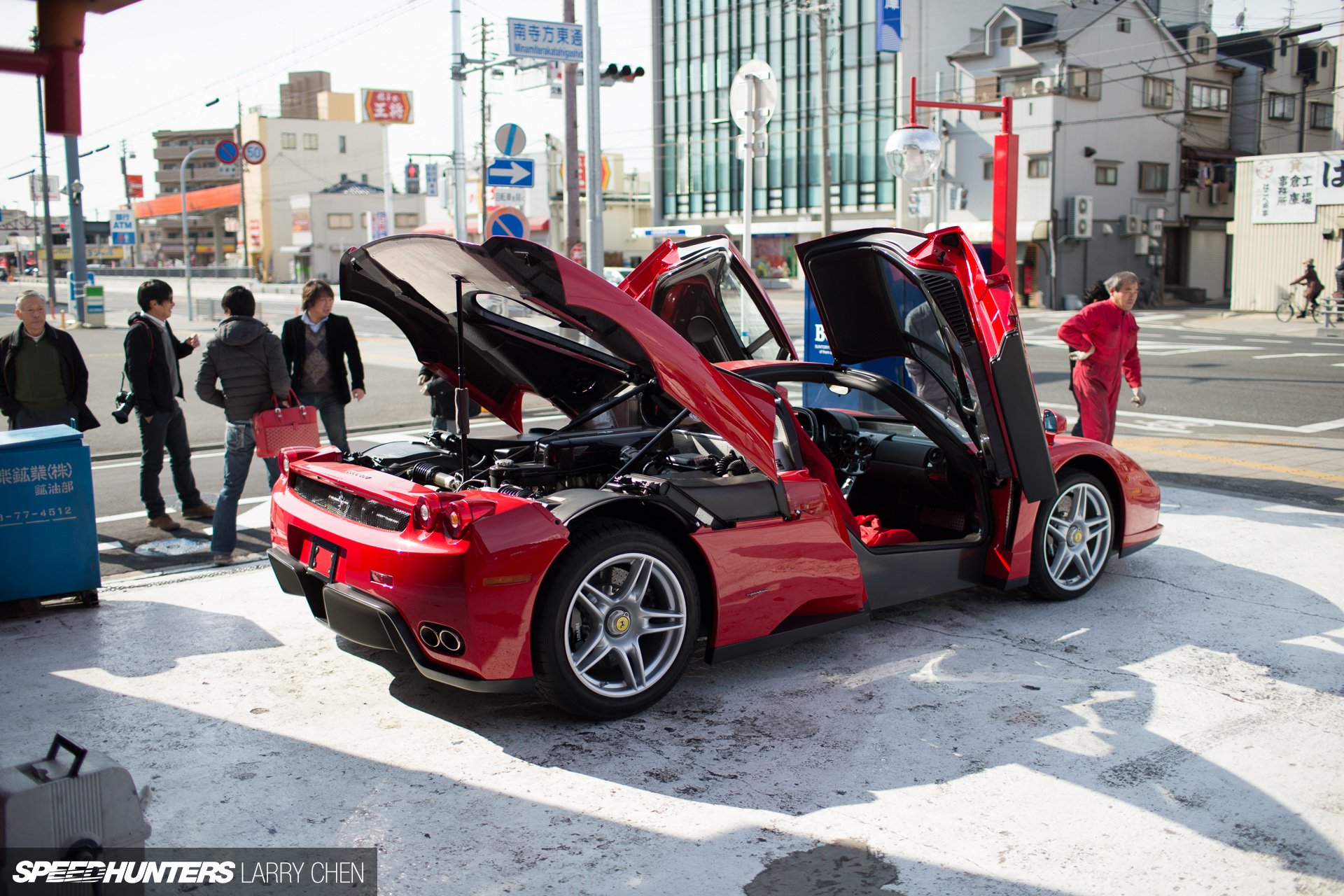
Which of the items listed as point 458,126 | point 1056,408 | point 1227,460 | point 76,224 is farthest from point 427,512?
point 76,224

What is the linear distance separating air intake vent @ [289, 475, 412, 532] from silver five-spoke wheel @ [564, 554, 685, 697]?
2.42 ft

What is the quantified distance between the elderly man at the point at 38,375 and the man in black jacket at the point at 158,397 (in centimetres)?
33

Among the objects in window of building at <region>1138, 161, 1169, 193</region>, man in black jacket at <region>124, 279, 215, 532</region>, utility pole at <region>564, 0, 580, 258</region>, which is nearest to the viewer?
man in black jacket at <region>124, 279, 215, 532</region>

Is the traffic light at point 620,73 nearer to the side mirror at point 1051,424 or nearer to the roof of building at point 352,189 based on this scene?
the side mirror at point 1051,424

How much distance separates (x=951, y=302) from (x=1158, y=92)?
45623 mm

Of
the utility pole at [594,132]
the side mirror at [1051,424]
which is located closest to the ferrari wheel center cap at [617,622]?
the side mirror at [1051,424]

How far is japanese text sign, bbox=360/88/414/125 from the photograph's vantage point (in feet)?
170

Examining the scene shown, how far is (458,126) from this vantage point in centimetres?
2323

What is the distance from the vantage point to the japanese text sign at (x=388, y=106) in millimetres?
51938

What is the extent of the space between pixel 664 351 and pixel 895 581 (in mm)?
1610

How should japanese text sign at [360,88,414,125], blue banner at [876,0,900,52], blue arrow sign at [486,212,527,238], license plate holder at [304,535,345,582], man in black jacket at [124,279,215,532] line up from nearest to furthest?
1. license plate holder at [304,535,345,582]
2. man in black jacket at [124,279,215,532]
3. blue arrow sign at [486,212,527,238]
4. blue banner at [876,0,900,52]
5. japanese text sign at [360,88,414,125]

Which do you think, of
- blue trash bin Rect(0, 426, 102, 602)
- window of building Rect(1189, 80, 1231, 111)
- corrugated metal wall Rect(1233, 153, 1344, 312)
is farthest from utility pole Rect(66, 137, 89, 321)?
window of building Rect(1189, 80, 1231, 111)

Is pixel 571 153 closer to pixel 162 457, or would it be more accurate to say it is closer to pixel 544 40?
pixel 544 40
